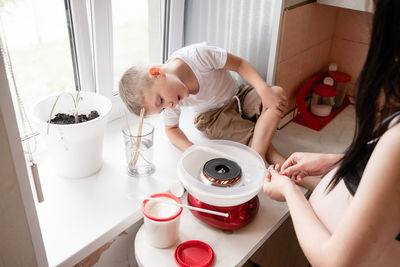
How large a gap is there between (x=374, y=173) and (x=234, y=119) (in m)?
0.76

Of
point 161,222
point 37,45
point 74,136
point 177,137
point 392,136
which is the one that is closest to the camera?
point 392,136

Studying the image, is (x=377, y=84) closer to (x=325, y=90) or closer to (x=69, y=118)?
(x=69, y=118)

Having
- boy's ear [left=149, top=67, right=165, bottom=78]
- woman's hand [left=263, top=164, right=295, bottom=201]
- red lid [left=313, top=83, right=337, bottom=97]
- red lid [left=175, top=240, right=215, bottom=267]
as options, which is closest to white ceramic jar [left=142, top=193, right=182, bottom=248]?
red lid [left=175, top=240, right=215, bottom=267]

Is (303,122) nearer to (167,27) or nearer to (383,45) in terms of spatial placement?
(167,27)

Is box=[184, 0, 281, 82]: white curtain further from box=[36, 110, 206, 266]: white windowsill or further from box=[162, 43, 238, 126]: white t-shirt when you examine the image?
box=[36, 110, 206, 266]: white windowsill

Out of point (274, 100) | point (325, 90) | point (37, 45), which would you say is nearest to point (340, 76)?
point (325, 90)

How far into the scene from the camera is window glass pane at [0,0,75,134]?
3.50ft

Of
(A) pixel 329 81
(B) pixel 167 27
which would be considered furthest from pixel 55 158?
(A) pixel 329 81

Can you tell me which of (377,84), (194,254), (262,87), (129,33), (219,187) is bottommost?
(194,254)

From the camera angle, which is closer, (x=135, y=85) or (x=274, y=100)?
(x=135, y=85)

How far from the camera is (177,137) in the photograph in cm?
126

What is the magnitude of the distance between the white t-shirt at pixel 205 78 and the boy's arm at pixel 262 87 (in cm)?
4

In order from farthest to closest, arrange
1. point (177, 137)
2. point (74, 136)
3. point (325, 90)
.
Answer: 1. point (325, 90)
2. point (177, 137)
3. point (74, 136)

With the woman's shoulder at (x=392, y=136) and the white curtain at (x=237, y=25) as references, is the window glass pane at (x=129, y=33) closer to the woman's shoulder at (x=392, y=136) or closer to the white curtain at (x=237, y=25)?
the white curtain at (x=237, y=25)
